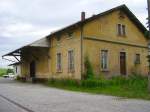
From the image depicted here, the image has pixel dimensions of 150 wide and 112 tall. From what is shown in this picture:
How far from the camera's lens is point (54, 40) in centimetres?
3069

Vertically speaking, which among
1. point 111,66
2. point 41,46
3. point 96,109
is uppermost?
point 41,46

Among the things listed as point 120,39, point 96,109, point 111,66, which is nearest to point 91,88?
point 111,66

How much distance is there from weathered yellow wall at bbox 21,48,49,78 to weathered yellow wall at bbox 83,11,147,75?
710cm

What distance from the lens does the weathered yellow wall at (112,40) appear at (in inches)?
1037

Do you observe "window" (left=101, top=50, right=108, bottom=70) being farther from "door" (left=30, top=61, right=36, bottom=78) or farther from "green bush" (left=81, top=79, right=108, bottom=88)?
"door" (left=30, top=61, right=36, bottom=78)

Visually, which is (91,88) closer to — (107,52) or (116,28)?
(107,52)

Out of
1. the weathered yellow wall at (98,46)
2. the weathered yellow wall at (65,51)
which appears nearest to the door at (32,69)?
the weathered yellow wall at (98,46)

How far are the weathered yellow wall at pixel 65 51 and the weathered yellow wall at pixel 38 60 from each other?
4.13 feet

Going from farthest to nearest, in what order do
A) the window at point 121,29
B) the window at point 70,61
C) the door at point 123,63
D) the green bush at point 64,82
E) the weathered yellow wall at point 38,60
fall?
the weathered yellow wall at point 38,60, the window at point 121,29, the door at point 123,63, the window at point 70,61, the green bush at point 64,82

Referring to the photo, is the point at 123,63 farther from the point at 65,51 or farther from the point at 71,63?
the point at 65,51

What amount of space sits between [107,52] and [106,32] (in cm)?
175

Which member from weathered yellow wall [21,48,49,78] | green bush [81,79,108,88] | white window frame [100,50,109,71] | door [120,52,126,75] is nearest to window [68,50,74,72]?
white window frame [100,50,109,71]

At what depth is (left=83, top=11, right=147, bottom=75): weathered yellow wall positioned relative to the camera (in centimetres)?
2634

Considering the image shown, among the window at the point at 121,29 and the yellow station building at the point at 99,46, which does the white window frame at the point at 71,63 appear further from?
the window at the point at 121,29
